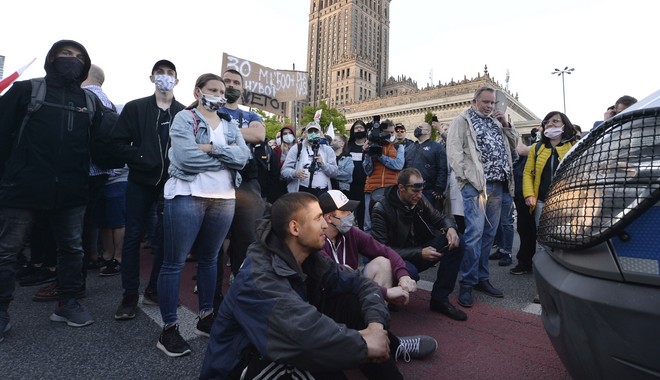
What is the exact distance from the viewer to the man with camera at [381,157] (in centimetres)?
564

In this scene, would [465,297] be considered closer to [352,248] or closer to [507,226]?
[352,248]

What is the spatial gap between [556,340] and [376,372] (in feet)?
A: 2.84

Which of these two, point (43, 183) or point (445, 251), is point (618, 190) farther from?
point (43, 183)

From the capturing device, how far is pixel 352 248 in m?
3.25

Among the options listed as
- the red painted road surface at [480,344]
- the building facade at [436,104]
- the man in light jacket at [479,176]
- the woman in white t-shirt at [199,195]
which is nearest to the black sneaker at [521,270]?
the man in light jacket at [479,176]

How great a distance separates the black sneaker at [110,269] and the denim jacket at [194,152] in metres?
2.54

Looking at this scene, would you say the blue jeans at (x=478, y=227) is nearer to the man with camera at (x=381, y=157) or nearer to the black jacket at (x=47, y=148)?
the man with camera at (x=381, y=157)

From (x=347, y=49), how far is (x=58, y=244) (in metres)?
120

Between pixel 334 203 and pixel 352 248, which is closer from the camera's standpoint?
pixel 334 203

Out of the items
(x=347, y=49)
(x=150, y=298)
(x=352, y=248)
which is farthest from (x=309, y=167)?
(x=347, y=49)

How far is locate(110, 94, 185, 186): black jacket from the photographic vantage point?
3.19 m

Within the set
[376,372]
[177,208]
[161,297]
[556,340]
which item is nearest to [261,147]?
[177,208]

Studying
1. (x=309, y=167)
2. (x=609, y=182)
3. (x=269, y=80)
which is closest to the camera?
(x=609, y=182)

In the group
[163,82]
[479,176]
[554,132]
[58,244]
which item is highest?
[163,82]
